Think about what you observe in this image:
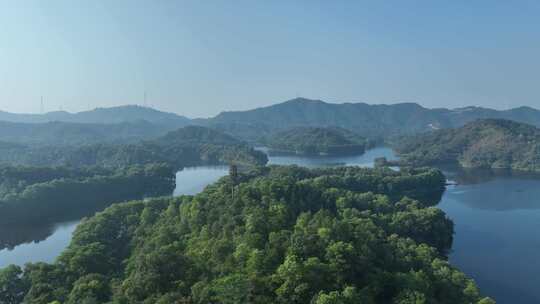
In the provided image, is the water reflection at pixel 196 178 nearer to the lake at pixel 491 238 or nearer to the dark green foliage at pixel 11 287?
the lake at pixel 491 238

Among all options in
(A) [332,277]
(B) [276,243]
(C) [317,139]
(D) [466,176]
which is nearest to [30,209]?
(B) [276,243]

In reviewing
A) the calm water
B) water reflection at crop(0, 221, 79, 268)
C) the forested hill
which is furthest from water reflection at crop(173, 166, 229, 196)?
the forested hill

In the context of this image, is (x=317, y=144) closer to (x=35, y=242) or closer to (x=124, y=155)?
(x=124, y=155)

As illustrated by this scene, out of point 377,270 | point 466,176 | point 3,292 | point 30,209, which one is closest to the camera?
point 377,270

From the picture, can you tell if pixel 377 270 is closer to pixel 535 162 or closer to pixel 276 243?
pixel 276 243

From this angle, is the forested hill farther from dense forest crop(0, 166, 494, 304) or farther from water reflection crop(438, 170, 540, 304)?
dense forest crop(0, 166, 494, 304)

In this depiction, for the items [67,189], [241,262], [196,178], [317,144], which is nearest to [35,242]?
[67,189]
